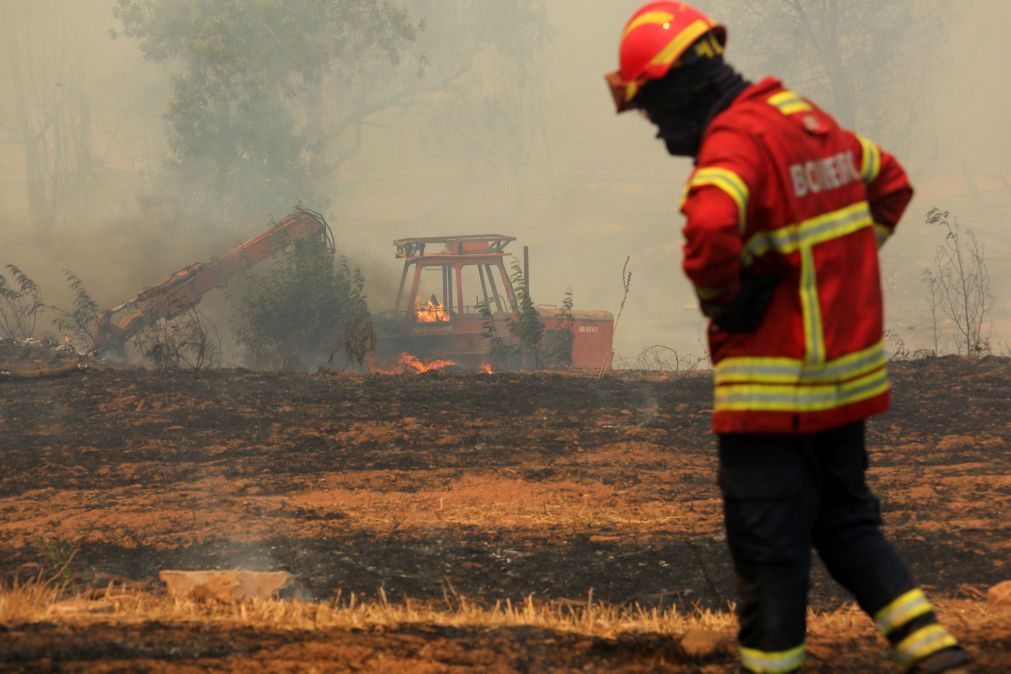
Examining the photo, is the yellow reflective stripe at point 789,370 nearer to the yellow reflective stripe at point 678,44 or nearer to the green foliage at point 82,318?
the yellow reflective stripe at point 678,44

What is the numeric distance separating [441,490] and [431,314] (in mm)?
9345

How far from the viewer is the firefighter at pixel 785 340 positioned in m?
2.58

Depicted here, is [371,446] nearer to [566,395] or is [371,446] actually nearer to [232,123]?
[566,395]

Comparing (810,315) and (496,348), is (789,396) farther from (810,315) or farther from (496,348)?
(496,348)

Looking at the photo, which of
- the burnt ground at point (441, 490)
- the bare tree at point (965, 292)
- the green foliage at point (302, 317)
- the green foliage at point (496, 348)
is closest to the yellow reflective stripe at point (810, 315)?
the burnt ground at point (441, 490)

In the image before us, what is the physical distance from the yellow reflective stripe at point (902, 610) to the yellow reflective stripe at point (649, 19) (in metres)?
1.59

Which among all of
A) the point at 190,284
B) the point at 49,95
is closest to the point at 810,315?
the point at 190,284

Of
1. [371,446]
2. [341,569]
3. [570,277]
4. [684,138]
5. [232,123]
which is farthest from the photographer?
[570,277]

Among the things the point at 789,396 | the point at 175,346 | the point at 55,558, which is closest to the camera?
the point at 789,396

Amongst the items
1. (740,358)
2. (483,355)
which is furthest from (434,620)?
(483,355)

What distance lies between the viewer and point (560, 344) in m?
15.3

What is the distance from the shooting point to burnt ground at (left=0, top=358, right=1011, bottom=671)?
5.09m

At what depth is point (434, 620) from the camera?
3941 mm

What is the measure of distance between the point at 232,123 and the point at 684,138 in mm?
27128
